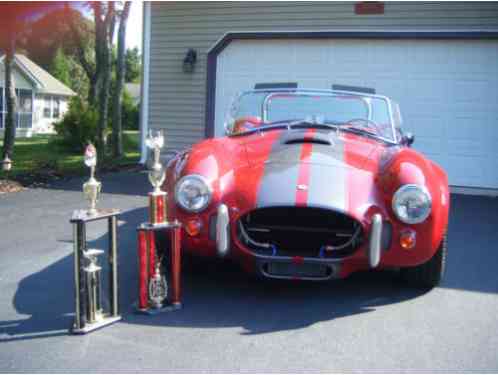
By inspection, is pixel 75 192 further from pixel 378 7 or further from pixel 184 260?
pixel 378 7

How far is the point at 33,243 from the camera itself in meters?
5.04

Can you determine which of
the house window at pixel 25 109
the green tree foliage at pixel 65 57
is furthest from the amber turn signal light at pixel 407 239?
the house window at pixel 25 109

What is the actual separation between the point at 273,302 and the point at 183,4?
313 inches

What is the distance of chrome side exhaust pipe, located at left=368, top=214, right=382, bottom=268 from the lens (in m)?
3.29

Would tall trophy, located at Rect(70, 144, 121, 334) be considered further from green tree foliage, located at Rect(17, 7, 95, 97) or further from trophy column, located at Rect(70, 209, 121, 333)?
green tree foliage, located at Rect(17, 7, 95, 97)

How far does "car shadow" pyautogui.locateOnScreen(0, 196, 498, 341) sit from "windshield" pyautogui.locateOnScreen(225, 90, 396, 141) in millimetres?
1279

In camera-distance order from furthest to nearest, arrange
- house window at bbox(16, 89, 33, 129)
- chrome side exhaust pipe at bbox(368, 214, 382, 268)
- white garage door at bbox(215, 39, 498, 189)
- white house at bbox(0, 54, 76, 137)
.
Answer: house window at bbox(16, 89, 33, 129) → white house at bbox(0, 54, 76, 137) → white garage door at bbox(215, 39, 498, 189) → chrome side exhaust pipe at bbox(368, 214, 382, 268)

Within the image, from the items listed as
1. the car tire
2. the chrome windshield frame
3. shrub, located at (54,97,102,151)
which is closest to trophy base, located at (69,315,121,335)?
the car tire

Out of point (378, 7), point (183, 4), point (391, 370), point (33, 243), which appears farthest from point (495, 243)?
point (183, 4)

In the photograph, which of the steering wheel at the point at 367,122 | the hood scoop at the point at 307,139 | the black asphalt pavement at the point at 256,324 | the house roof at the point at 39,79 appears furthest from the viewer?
the house roof at the point at 39,79

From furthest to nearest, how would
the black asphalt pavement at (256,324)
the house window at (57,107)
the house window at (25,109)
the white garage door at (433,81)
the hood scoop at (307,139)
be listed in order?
the house window at (57,107) < the house window at (25,109) < the white garage door at (433,81) < the hood scoop at (307,139) < the black asphalt pavement at (256,324)

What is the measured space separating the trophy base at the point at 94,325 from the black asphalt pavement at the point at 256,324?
4 cm

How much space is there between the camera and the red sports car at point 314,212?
3.41m

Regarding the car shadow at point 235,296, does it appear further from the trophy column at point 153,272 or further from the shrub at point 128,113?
the shrub at point 128,113
